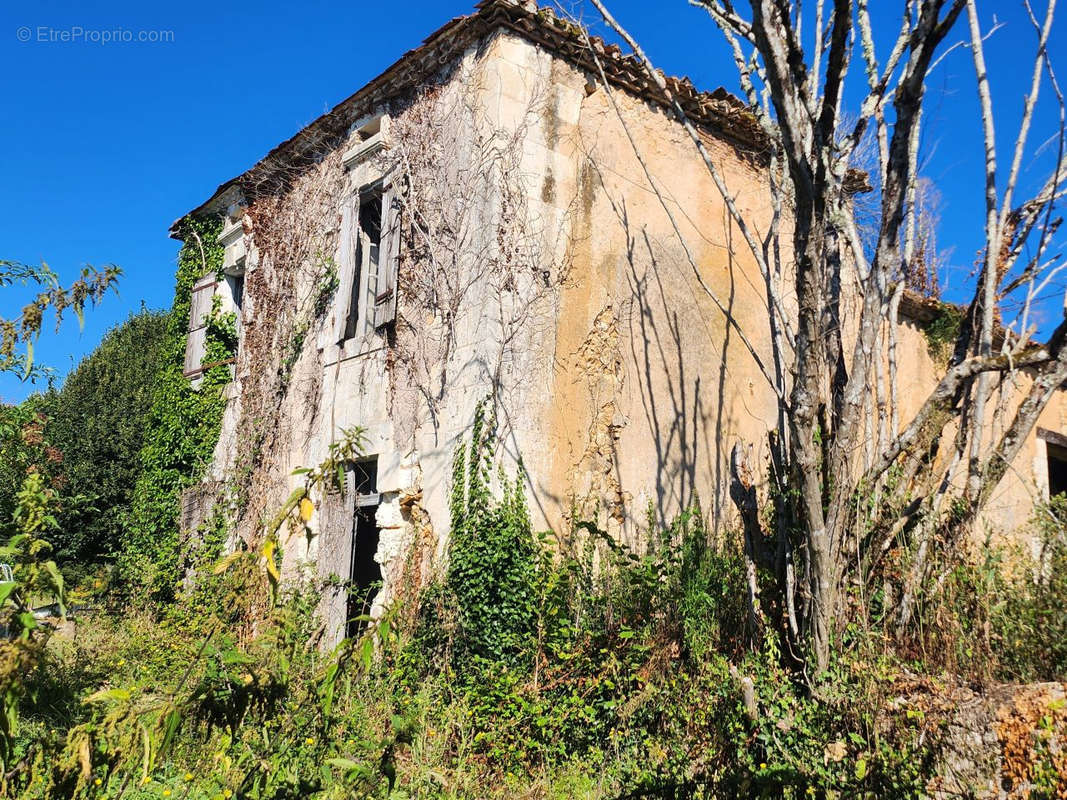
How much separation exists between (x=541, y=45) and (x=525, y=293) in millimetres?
2320

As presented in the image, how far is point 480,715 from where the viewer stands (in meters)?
5.82

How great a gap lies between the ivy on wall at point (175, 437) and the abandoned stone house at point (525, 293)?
187 centimetres

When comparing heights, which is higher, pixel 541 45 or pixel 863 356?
pixel 541 45

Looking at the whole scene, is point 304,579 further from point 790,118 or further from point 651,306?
point 790,118

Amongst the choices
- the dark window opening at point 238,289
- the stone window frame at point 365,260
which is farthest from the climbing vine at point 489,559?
the dark window opening at point 238,289

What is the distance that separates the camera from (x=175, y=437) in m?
11.0

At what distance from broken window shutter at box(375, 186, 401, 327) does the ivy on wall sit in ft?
11.7

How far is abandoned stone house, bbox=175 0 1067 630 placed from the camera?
23.3 ft

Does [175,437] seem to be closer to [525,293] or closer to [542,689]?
[525,293]

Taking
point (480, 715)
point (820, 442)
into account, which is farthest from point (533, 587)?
point (820, 442)

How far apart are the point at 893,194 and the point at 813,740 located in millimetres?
3280

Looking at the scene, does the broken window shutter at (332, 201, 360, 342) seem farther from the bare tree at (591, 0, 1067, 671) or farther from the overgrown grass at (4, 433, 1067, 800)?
the bare tree at (591, 0, 1067, 671)

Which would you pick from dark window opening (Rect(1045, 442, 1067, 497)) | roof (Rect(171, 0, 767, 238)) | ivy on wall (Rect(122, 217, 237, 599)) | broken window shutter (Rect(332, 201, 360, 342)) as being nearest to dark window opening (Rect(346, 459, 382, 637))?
broken window shutter (Rect(332, 201, 360, 342))

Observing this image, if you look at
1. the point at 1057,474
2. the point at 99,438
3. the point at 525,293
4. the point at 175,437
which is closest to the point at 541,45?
the point at 525,293
